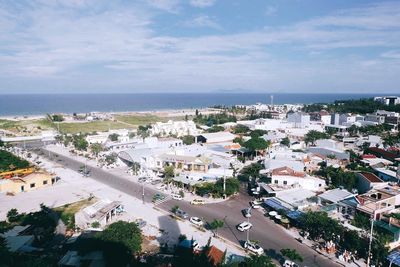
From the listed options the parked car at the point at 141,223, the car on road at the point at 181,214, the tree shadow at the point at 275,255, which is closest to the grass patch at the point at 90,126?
the car on road at the point at 181,214

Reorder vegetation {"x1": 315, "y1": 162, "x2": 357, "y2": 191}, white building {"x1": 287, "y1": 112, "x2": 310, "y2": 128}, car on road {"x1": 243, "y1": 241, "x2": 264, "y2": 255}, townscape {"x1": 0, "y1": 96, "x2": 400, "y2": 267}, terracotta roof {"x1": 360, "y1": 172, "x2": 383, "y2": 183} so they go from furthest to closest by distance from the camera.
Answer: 1. white building {"x1": 287, "y1": 112, "x2": 310, "y2": 128}
2. vegetation {"x1": 315, "y1": 162, "x2": 357, "y2": 191}
3. terracotta roof {"x1": 360, "y1": 172, "x2": 383, "y2": 183}
4. car on road {"x1": 243, "y1": 241, "x2": 264, "y2": 255}
5. townscape {"x1": 0, "y1": 96, "x2": 400, "y2": 267}

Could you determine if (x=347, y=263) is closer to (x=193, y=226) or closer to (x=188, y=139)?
(x=193, y=226)

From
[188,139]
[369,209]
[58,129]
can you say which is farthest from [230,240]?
[58,129]

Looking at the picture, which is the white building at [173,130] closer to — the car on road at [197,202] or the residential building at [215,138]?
the residential building at [215,138]

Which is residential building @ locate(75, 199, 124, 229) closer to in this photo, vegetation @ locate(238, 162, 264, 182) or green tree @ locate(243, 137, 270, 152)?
vegetation @ locate(238, 162, 264, 182)

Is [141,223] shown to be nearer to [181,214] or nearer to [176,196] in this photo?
[181,214]

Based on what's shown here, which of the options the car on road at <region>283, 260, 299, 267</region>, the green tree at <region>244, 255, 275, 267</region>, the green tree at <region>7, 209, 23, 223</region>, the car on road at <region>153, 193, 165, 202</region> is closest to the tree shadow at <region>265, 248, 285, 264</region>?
the car on road at <region>283, 260, 299, 267</region>

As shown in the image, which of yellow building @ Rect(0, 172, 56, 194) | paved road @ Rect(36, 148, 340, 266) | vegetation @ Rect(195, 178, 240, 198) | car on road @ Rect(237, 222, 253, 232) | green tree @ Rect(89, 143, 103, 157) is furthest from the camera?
green tree @ Rect(89, 143, 103, 157)

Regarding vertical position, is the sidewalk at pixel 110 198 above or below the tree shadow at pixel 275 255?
above
